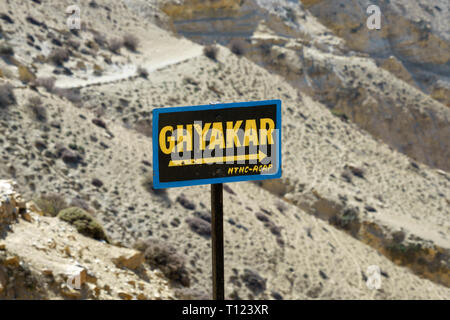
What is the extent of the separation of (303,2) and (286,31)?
20.0ft

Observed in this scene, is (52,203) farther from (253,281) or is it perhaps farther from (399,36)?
(399,36)

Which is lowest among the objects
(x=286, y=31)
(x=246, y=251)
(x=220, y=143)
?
(x=246, y=251)

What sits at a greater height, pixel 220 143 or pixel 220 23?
pixel 220 23

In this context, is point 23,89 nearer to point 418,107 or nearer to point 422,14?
point 418,107

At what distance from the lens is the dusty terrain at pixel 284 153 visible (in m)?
22.0

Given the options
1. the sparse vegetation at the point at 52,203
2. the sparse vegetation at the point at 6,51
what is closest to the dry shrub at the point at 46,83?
the sparse vegetation at the point at 6,51

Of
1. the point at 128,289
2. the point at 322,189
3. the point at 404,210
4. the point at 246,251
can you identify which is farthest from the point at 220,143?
the point at 404,210

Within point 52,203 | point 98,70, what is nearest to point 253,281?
point 52,203

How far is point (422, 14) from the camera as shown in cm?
5431

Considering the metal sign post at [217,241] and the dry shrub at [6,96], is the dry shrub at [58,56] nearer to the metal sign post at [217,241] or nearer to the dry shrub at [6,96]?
the dry shrub at [6,96]

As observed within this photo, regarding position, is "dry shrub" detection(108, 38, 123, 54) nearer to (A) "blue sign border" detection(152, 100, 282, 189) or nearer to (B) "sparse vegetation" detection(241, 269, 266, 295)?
(B) "sparse vegetation" detection(241, 269, 266, 295)

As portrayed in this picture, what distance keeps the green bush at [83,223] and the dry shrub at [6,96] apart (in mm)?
11268

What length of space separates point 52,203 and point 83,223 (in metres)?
4.24

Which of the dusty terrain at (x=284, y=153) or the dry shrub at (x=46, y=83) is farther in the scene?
the dry shrub at (x=46, y=83)
